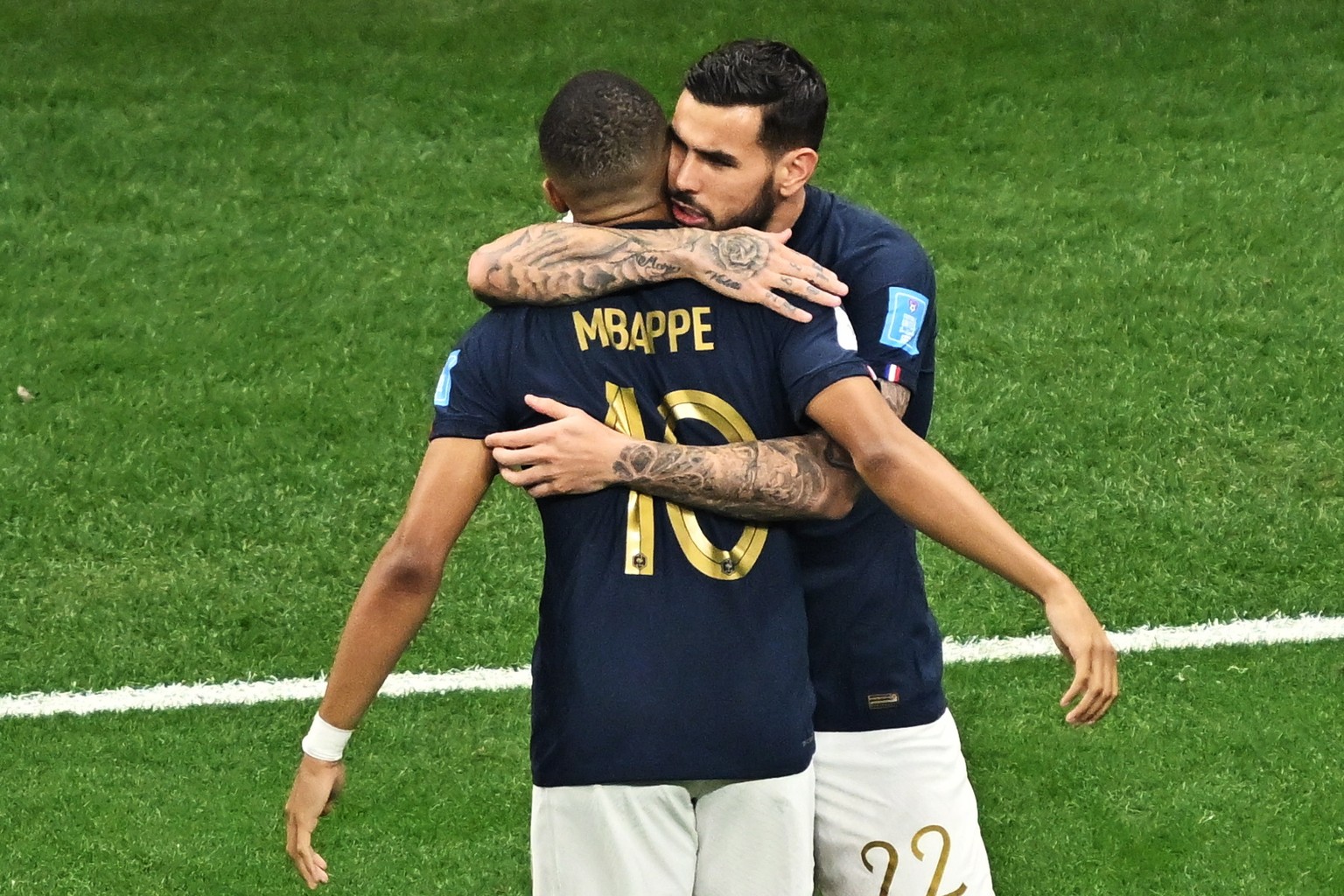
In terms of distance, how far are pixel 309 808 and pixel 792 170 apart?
65.7 inches

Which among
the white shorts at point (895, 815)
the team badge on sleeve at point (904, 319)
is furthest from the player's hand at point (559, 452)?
the white shorts at point (895, 815)

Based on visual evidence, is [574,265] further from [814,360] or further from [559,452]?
[814,360]

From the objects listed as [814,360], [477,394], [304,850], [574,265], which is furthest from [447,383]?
[304,850]

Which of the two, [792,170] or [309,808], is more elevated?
[792,170]

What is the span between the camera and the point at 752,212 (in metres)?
3.83

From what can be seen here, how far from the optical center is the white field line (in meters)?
6.14

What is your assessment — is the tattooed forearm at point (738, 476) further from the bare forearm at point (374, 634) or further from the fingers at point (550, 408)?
the bare forearm at point (374, 634)

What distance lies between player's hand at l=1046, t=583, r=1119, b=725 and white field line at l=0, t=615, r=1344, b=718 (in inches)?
123

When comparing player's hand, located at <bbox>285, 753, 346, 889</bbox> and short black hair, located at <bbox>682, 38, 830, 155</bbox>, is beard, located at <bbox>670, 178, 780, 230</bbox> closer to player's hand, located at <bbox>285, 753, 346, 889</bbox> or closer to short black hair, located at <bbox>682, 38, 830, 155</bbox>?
short black hair, located at <bbox>682, 38, 830, 155</bbox>

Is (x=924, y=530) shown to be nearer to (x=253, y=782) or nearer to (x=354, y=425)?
(x=253, y=782)

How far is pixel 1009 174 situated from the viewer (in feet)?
30.0

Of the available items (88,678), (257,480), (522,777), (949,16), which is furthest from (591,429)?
(949,16)

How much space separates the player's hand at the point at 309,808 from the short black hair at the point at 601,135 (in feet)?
4.00

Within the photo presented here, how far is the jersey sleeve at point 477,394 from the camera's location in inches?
A: 131
